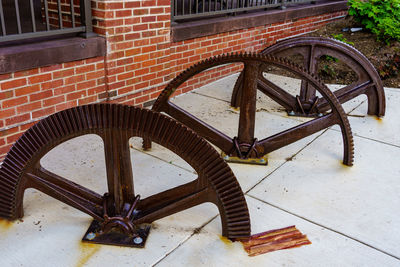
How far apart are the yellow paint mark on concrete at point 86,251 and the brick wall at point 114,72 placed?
57.7 inches

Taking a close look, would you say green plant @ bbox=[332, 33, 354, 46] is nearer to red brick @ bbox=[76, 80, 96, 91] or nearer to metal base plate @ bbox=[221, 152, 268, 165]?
metal base plate @ bbox=[221, 152, 268, 165]

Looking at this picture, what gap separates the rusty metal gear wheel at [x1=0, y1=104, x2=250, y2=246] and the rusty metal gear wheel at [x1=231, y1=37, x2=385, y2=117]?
2232 mm

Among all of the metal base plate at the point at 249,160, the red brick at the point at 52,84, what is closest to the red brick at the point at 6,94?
the red brick at the point at 52,84

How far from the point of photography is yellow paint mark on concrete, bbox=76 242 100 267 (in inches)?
93.7

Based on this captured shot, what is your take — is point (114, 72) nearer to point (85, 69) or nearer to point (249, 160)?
point (85, 69)

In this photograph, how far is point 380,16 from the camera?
802cm

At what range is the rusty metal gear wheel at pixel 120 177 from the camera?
2381mm

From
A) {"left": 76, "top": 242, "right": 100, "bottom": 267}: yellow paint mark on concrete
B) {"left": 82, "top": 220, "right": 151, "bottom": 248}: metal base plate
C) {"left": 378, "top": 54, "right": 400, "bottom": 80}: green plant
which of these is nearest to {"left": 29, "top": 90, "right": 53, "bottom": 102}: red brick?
{"left": 82, "top": 220, "right": 151, "bottom": 248}: metal base plate

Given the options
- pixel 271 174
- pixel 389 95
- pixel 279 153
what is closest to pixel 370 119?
pixel 389 95

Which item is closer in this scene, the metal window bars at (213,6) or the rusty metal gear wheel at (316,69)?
the rusty metal gear wheel at (316,69)

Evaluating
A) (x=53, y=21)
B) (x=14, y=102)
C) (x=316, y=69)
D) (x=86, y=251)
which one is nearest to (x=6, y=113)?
(x=14, y=102)

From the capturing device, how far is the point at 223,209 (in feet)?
8.28

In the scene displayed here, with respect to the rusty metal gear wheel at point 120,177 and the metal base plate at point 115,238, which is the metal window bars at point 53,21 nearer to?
the rusty metal gear wheel at point 120,177

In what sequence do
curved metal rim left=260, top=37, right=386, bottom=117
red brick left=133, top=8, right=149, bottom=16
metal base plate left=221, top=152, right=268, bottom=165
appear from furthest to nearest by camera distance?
1. curved metal rim left=260, top=37, right=386, bottom=117
2. red brick left=133, top=8, right=149, bottom=16
3. metal base plate left=221, top=152, right=268, bottom=165
